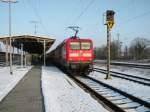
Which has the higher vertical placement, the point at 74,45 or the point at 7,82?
the point at 74,45

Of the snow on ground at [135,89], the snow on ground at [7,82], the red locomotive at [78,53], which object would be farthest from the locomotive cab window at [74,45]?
the snow on ground at [135,89]

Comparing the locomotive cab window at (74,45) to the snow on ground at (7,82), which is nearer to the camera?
the snow on ground at (7,82)

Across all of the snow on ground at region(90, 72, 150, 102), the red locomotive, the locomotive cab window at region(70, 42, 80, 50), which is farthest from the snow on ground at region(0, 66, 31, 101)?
the snow on ground at region(90, 72, 150, 102)

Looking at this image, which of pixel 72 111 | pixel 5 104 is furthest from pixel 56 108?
pixel 5 104

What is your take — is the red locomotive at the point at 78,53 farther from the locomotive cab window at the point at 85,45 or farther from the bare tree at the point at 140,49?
the bare tree at the point at 140,49

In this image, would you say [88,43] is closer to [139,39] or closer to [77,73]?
[77,73]

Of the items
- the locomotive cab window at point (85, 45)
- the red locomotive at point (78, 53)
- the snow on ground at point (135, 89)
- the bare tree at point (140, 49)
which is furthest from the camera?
the bare tree at point (140, 49)

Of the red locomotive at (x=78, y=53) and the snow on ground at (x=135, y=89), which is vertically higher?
the red locomotive at (x=78, y=53)

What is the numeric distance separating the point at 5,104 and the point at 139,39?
9302 cm

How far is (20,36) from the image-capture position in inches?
1272

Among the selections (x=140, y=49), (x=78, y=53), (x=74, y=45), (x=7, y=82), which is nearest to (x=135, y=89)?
(x=7, y=82)

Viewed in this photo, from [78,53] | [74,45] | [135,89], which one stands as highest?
[74,45]

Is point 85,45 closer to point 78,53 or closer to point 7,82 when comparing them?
point 78,53

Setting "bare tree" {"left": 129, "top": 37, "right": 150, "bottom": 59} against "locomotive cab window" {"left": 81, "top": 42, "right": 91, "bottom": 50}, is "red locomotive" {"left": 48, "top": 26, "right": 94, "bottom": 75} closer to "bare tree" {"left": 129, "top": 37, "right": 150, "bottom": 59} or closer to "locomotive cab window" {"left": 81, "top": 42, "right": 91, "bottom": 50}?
"locomotive cab window" {"left": 81, "top": 42, "right": 91, "bottom": 50}
